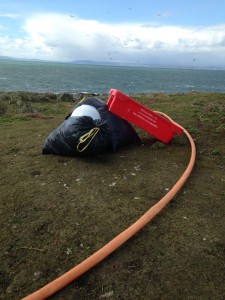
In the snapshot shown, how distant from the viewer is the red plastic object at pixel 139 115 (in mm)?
6945

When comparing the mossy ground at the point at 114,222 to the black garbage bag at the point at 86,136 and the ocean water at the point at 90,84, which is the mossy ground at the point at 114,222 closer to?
the black garbage bag at the point at 86,136

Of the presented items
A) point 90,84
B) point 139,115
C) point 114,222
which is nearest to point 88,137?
point 139,115

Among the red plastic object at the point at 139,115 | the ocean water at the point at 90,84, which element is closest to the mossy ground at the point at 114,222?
the red plastic object at the point at 139,115

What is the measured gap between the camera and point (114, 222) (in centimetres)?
432

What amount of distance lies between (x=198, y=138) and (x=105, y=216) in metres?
4.42

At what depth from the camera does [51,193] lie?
5.11 meters

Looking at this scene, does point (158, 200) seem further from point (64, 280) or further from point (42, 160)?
point (42, 160)

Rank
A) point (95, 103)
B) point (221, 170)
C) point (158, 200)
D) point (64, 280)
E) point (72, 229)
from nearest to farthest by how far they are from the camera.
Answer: point (64, 280), point (72, 229), point (158, 200), point (221, 170), point (95, 103)

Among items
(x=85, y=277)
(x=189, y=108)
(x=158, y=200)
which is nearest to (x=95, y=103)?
(x=158, y=200)

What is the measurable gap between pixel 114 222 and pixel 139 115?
3334 mm

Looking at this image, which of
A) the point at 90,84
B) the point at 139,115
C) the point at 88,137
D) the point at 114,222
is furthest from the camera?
the point at 90,84

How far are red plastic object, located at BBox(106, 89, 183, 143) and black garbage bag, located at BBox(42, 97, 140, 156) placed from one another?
10.0 inches

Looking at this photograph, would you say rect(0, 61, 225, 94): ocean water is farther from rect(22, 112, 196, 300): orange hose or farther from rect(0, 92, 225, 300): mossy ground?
rect(22, 112, 196, 300): orange hose

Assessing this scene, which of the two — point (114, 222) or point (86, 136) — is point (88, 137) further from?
point (114, 222)
